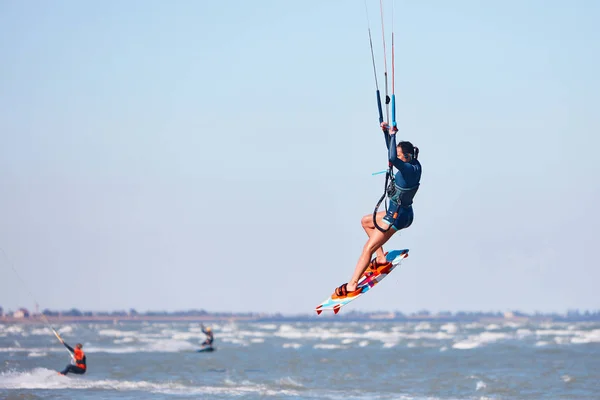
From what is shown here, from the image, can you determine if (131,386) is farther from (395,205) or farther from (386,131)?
(386,131)

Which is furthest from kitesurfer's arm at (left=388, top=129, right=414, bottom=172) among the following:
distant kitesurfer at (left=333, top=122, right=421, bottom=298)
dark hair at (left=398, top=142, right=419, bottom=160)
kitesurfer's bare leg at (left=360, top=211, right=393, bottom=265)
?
kitesurfer's bare leg at (left=360, top=211, right=393, bottom=265)

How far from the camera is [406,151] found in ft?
38.5

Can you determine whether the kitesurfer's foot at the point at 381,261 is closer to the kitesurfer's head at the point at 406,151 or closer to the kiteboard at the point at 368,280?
the kiteboard at the point at 368,280

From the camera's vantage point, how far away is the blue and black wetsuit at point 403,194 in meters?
11.8

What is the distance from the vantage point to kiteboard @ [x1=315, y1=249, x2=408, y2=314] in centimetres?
1243

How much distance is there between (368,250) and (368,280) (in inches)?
32.1

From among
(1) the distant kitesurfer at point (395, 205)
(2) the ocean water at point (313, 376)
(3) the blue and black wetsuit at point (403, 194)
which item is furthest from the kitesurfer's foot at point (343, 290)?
(2) the ocean water at point (313, 376)

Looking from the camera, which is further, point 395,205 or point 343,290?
point 343,290

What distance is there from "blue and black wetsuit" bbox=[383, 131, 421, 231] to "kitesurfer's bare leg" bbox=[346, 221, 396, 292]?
187mm

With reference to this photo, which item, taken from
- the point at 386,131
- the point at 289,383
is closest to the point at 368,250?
the point at 386,131

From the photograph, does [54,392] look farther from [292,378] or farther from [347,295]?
[347,295]

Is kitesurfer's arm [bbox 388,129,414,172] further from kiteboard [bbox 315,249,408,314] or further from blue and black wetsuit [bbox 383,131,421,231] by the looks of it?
kiteboard [bbox 315,249,408,314]

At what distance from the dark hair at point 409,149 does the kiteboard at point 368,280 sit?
1962 millimetres

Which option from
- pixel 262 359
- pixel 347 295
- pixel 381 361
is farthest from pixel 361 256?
pixel 262 359
